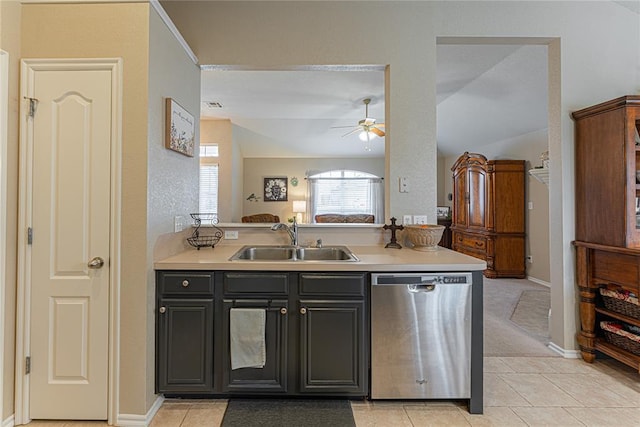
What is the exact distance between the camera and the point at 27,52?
1.88 meters

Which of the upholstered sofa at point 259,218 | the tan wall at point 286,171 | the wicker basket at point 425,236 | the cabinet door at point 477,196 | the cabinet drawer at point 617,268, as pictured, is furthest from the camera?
the tan wall at point 286,171

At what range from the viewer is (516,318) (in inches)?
144

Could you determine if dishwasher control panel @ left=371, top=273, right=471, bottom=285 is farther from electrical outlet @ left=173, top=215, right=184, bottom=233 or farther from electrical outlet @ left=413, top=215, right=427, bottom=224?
electrical outlet @ left=173, top=215, right=184, bottom=233

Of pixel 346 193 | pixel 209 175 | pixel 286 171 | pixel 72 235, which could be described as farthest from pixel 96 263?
pixel 346 193

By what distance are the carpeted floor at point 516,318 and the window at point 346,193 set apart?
159 inches

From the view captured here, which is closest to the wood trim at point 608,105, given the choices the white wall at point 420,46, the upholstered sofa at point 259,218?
the white wall at point 420,46

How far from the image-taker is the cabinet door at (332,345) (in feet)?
6.44

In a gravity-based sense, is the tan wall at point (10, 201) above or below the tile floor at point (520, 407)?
above

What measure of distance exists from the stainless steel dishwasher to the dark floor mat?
32cm

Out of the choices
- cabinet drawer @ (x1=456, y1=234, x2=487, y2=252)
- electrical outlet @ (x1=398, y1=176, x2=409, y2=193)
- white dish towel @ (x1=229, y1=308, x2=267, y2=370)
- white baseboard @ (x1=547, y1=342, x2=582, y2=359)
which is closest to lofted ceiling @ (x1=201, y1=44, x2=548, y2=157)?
electrical outlet @ (x1=398, y1=176, x2=409, y2=193)

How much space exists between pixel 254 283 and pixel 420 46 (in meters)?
2.32

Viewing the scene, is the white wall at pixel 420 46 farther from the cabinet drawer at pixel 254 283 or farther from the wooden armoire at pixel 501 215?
the wooden armoire at pixel 501 215

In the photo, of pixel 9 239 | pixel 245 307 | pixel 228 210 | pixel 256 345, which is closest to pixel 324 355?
pixel 256 345

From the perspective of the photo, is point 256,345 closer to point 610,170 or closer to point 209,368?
point 209,368
